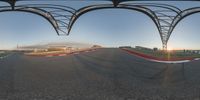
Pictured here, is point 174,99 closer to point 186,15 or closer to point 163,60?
point 186,15

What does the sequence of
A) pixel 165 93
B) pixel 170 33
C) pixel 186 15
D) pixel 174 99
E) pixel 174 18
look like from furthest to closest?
pixel 170 33
pixel 174 18
pixel 186 15
pixel 165 93
pixel 174 99

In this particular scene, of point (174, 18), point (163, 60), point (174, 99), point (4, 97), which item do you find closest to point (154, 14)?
point (174, 18)

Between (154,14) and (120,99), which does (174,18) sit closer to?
(154,14)

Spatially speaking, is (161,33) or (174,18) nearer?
(174,18)

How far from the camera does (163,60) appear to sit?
8988cm

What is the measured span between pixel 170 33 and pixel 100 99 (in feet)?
81.0

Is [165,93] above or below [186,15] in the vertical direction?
below

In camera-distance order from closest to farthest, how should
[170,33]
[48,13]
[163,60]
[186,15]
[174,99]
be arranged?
1. [174,99]
2. [48,13]
3. [186,15]
4. [170,33]
5. [163,60]

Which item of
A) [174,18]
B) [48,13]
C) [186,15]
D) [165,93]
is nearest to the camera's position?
[165,93]

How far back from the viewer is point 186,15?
35.2 m

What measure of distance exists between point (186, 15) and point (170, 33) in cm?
1193

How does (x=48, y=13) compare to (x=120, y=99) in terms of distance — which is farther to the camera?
(x=48, y=13)

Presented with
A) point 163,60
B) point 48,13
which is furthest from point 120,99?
point 163,60

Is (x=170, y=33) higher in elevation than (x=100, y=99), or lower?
higher
